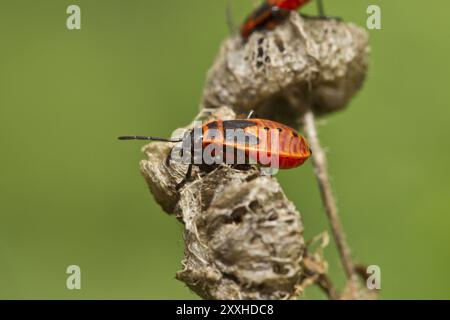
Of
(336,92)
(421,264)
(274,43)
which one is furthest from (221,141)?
(421,264)

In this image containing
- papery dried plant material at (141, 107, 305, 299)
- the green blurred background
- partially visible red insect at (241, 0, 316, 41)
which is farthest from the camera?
the green blurred background

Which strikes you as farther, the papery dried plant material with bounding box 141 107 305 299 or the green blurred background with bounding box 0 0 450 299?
the green blurred background with bounding box 0 0 450 299

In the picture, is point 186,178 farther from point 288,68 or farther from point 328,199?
point 288,68

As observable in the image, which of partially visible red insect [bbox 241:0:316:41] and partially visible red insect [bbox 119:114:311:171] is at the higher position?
partially visible red insect [bbox 241:0:316:41]

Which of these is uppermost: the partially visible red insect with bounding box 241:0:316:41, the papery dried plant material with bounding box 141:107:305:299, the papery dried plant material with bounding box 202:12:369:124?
the partially visible red insect with bounding box 241:0:316:41

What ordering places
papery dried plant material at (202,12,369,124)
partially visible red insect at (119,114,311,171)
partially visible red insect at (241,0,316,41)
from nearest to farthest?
partially visible red insect at (119,114,311,171) → papery dried plant material at (202,12,369,124) → partially visible red insect at (241,0,316,41)

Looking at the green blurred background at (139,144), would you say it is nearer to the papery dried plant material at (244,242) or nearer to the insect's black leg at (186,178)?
the insect's black leg at (186,178)

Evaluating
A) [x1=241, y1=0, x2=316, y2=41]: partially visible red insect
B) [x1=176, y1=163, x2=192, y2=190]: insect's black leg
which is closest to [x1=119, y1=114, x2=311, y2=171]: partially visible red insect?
[x1=176, y1=163, x2=192, y2=190]: insect's black leg

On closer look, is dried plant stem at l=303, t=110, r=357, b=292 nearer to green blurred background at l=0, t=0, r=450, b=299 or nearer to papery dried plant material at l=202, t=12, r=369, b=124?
papery dried plant material at l=202, t=12, r=369, b=124
